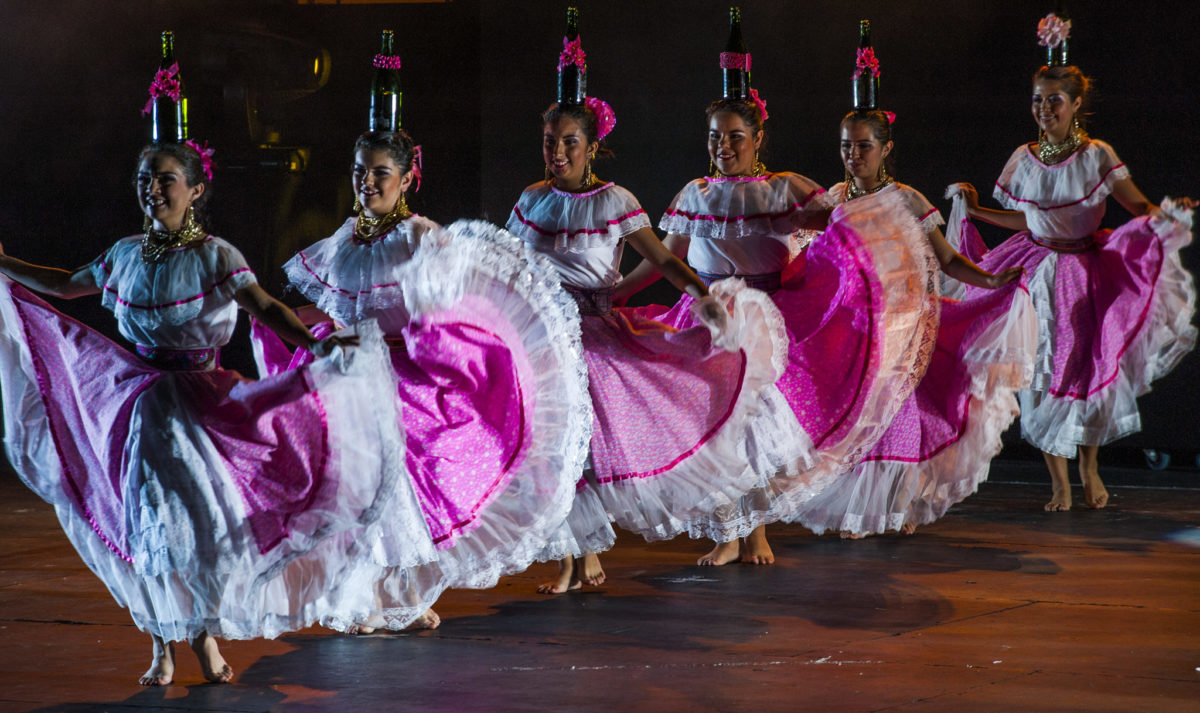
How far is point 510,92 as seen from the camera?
6.92m

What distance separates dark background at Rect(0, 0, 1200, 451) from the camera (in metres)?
6.25

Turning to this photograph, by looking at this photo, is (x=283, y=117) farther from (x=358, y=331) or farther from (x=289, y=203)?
(x=358, y=331)

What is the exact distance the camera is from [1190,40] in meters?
6.10

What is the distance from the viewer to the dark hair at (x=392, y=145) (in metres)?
3.62

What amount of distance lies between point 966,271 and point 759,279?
2.28 feet

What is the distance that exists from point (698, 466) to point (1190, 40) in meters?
3.59

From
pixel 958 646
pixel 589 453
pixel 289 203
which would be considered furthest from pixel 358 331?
pixel 289 203

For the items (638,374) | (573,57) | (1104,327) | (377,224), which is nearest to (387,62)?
(377,224)

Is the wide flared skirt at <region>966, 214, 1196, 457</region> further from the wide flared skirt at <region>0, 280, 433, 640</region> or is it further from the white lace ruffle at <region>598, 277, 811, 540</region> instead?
the wide flared skirt at <region>0, 280, 433, 640</region>

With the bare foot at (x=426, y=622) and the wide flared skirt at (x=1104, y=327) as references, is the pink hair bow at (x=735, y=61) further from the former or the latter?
the bare foot at (x=426, y=622)

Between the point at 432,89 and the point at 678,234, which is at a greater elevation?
the point at 432,89

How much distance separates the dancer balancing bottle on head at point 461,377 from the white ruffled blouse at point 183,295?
0.42 meters

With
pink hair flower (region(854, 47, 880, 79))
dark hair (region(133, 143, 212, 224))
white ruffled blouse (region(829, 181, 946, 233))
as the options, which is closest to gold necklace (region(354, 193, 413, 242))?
dark hair (region(133, 143, 212, 224))

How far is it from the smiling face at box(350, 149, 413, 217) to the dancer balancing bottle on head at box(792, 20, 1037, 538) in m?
1.50
